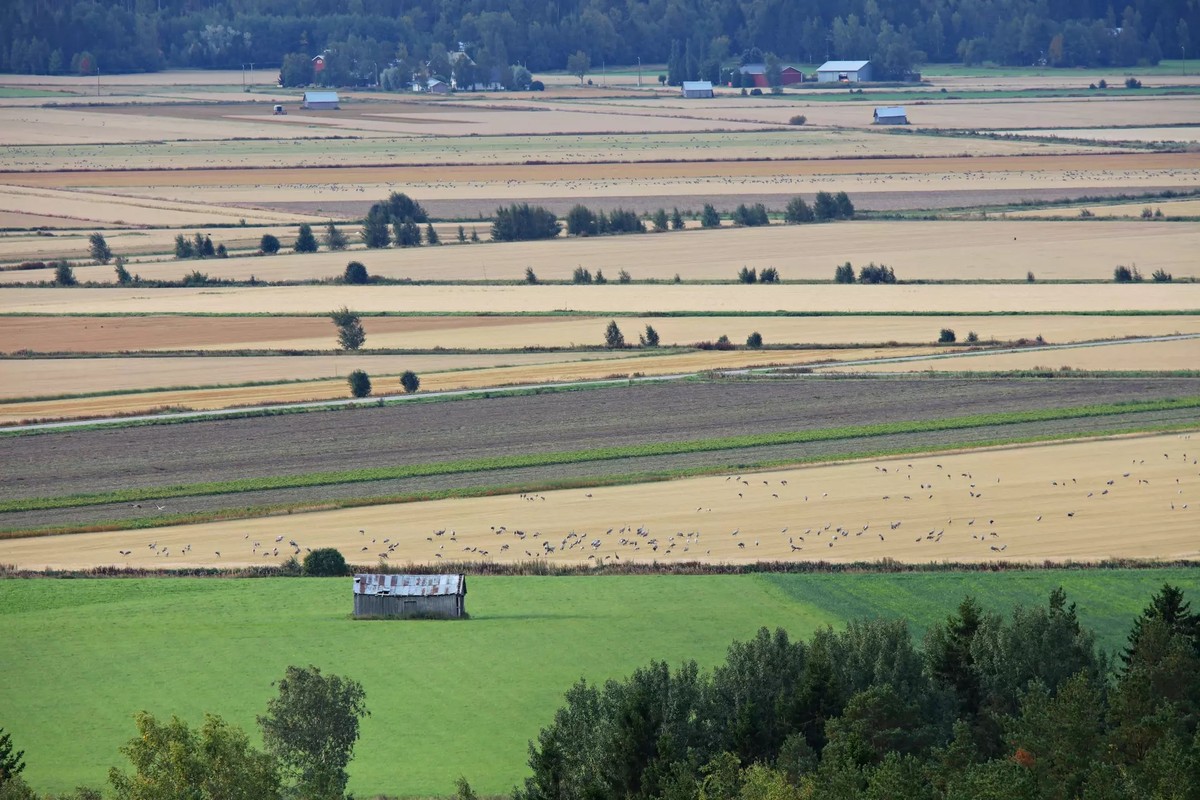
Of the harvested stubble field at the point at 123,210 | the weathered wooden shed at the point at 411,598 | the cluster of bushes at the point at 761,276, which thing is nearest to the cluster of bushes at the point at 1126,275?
the cluster of bushes at the point at 761,276

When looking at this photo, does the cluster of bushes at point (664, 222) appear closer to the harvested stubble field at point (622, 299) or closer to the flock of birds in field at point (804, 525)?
the harvested stubble field at point (622, 299)

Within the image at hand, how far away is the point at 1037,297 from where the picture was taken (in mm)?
87125

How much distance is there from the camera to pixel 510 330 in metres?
81.2

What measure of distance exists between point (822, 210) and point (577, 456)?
6044 centimetres

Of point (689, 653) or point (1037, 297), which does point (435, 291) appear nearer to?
point (1037, 297)

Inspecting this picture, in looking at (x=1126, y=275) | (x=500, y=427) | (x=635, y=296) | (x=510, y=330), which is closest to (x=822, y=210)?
(x=1126, y=275)

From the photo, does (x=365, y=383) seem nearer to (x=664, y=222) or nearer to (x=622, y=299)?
(x=622, y=299)

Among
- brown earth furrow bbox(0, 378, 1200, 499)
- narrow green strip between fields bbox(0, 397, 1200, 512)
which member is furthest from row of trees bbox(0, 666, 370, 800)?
brown earth furrow bbox(0, 378, 1200, 499)

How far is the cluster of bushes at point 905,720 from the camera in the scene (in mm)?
28266

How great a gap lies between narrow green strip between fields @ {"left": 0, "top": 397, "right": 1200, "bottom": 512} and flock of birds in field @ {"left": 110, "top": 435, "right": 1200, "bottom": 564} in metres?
4.04

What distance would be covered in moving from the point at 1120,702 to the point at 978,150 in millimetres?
125020

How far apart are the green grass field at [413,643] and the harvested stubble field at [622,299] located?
40890 millimetres

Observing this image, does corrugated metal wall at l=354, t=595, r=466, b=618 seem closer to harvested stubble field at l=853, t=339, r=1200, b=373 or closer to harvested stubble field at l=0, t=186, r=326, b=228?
harvested stubble field at l=853, t=339, r=1200, b=373

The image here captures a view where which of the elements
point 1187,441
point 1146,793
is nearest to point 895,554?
point 1187,441
